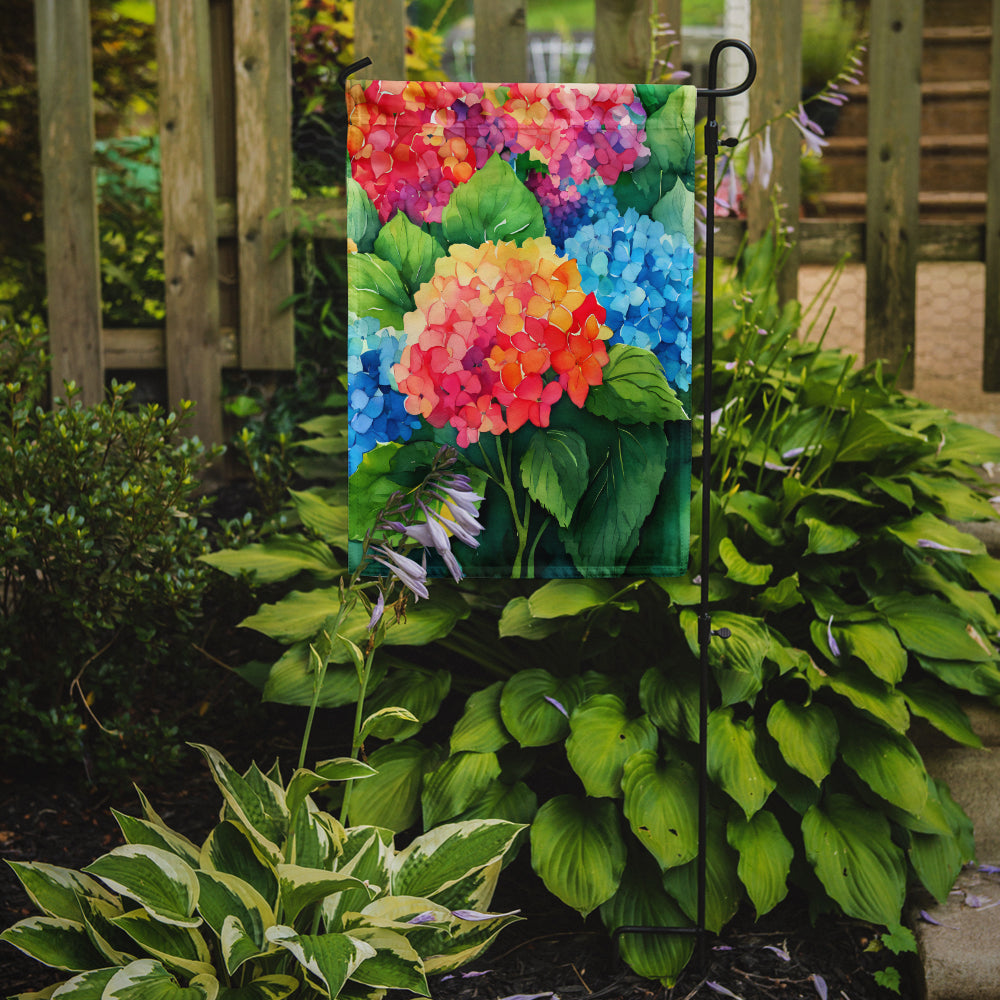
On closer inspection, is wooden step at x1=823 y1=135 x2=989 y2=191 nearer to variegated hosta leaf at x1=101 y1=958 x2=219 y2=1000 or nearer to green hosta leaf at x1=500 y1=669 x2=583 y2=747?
green hosta leaf at x1=500 y1=669 x2=583 y2=747

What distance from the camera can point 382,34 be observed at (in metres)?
3.04

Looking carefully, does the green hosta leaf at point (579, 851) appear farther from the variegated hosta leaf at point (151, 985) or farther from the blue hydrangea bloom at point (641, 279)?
the blue hydrangea bloom at point (641, 279)

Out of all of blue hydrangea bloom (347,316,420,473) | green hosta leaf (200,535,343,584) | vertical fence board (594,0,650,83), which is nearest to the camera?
blue hydrangea bloom (347,316,420,473)

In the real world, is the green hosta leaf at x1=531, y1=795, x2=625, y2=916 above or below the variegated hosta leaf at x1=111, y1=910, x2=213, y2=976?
below

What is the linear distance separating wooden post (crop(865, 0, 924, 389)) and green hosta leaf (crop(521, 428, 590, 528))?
6.18ft

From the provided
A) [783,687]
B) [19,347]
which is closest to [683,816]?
[783,687]

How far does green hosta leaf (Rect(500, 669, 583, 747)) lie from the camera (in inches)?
76.5

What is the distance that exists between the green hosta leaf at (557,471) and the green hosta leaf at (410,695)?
529 mm

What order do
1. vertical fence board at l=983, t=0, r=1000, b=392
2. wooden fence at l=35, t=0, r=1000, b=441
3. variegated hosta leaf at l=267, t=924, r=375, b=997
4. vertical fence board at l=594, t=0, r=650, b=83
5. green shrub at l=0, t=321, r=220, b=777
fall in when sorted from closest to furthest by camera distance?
variegated hosta leaf at l=267, t=924, r=375, b=997, green shrub at l=0, t=321, r=220, b=777, vertical fence board at l=594, t=0, r=650, b=83, wooden fence at l=35, t=0, r=1000, b=441, vertical fence board at l=983, t=0, r=1000, b=392

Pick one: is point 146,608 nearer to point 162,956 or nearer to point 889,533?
point 162,956

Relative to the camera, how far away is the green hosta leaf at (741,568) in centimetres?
204

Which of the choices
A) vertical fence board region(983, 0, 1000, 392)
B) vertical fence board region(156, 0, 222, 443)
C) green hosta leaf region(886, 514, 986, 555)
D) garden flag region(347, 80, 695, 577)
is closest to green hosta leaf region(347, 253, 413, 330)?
garden flag region(347, 80, 695, 577)

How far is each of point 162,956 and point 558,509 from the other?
35.7 inches

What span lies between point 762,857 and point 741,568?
0.55 m
